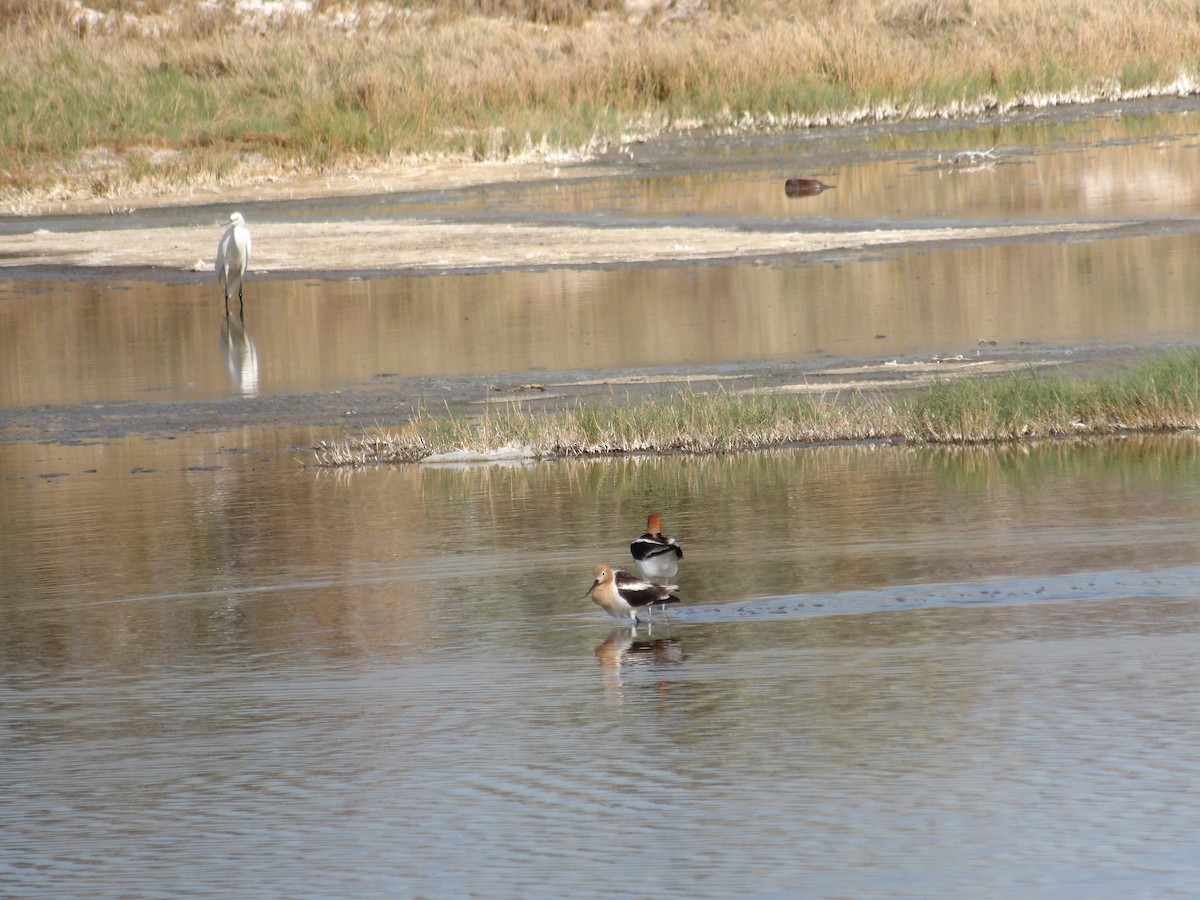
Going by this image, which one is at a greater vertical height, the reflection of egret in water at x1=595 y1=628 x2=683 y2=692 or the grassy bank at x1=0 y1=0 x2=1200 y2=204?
the grassy bank at x1=0 y1=0 x2=1200 y2=204

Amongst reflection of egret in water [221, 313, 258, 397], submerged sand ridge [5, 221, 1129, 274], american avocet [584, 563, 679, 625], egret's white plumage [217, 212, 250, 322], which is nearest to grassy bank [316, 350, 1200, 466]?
reflection of egret in water [221, 313, 258, 397]

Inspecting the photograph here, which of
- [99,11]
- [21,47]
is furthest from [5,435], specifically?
[99,11]

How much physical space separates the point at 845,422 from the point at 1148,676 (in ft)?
20.1

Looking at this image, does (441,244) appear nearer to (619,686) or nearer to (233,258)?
(233,258)

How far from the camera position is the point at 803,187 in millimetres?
30922

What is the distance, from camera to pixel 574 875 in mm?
6039

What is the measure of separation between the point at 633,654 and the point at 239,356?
39.8 ft

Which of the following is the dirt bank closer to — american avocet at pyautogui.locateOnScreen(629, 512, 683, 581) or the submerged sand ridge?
the submerged sand ridge

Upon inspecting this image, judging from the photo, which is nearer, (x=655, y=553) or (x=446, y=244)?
(x=655, y=553)

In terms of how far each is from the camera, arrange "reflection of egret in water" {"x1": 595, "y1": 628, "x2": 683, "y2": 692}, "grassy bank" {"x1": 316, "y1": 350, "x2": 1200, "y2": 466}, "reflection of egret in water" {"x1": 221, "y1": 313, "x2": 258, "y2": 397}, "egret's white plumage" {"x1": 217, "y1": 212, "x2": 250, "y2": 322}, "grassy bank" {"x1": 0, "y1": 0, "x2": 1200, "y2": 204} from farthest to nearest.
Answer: "grassy bank" {"x1": 0, "y1": 0, "x2": 1200, "y2": 204}
"egret's white plumage" {"x1": 217, "y1": 212, "x2": 250, "y2": 322}
"reflection of egret in water" {"x1": 221, "y1": 313, "x2": 258, "y2": 397}
"grassy bank" {"x1": 316, "y1": 350, "x2": 1200, "y2": 466}
"reflection of egret in water" {"x1": 595, "y1": 628, "x2": 683, "y2": 692}

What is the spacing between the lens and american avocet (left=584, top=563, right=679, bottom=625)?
28.5ft

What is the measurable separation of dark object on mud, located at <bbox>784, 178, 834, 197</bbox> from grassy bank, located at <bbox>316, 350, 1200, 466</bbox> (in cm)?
1649

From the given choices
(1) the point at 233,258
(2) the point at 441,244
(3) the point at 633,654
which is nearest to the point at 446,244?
(2) the point at 441,244

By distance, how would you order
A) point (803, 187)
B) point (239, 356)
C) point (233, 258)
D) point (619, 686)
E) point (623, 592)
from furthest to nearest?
point (803, 187) → point (233, 258) → point (239, 356) → point (623, 592) → point (619, 686)
